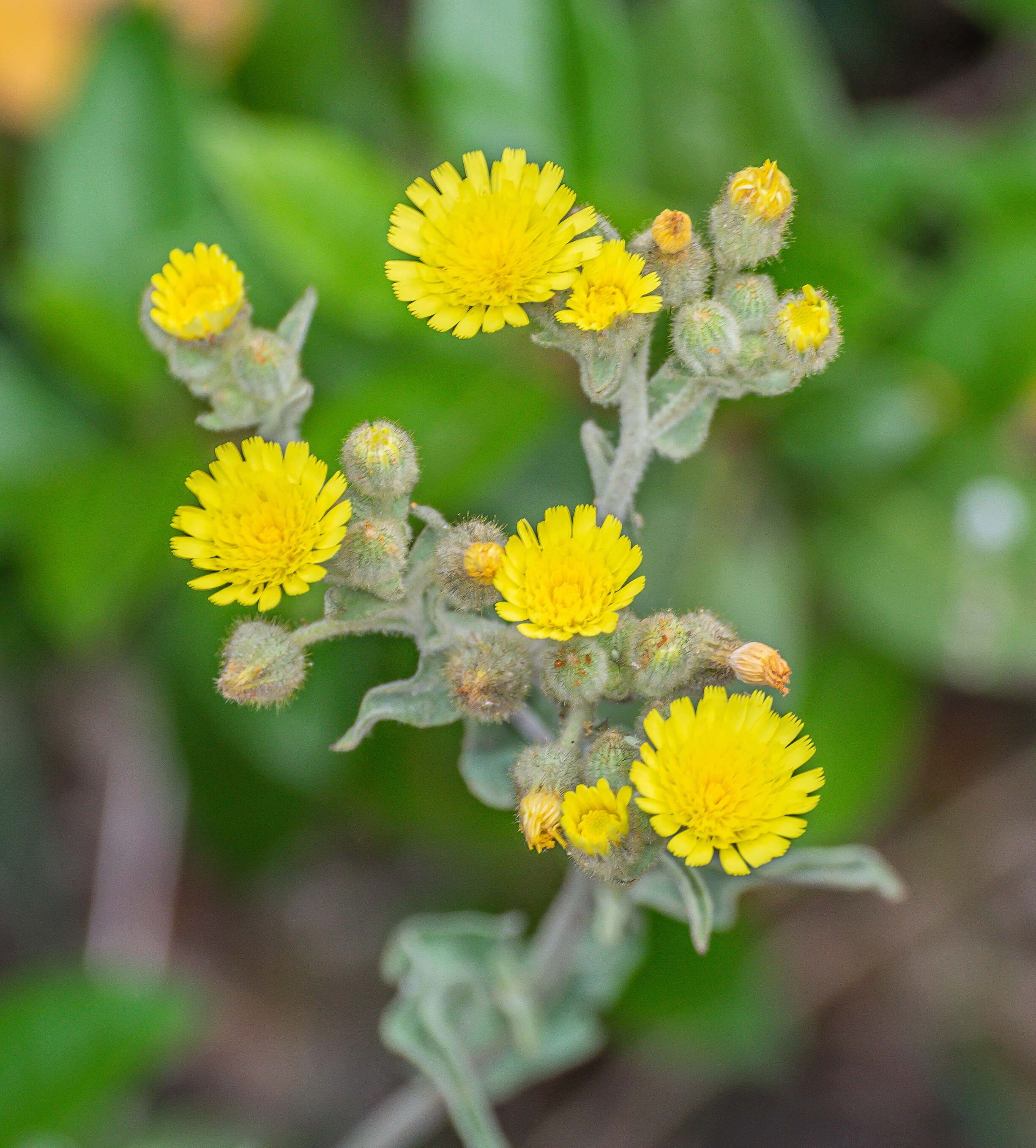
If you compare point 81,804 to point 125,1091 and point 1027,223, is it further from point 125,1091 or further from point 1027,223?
point 1027,223

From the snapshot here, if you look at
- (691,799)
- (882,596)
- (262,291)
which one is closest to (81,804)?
(262,291)

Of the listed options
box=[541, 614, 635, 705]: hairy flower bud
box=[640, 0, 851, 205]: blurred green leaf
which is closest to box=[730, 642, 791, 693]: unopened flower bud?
box=[541, 614, 635, 705]: hairy flower bud

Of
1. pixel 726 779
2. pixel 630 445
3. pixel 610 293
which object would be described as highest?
pixel 610 293

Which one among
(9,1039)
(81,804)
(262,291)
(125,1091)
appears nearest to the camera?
(9,1039)

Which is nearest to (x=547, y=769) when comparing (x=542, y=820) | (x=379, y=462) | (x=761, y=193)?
(x=542, y=820)

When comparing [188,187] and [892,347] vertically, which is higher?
[188,187]

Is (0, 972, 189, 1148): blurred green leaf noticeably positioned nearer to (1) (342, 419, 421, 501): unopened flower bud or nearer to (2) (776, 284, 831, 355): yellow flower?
(1) (342, 419, 421, 501): unopened flower bud

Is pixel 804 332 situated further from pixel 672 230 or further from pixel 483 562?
pixel 483 562
